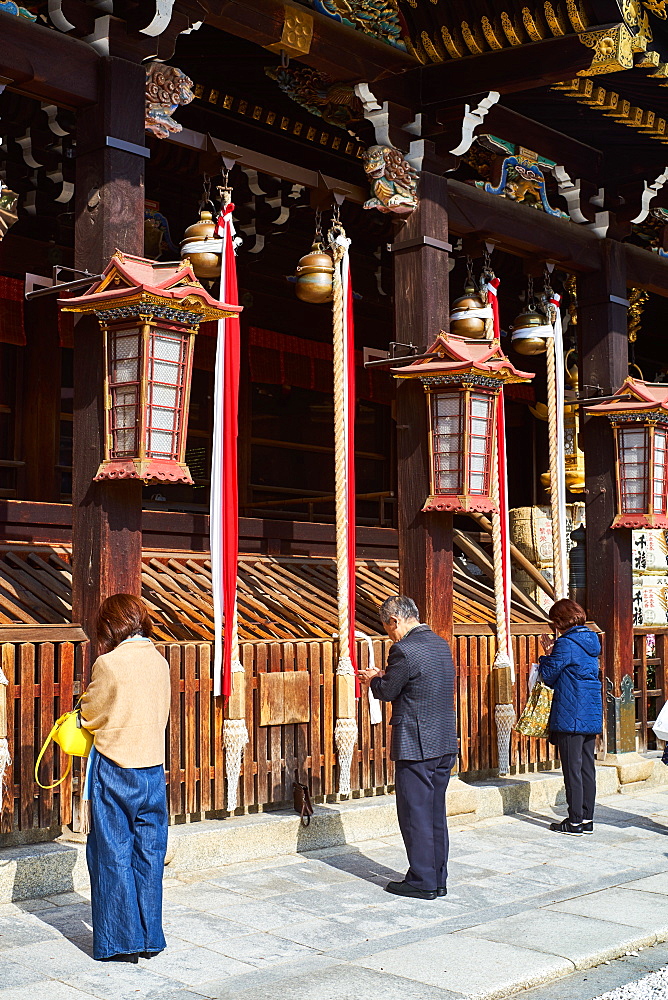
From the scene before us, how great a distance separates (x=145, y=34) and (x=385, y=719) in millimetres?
4526

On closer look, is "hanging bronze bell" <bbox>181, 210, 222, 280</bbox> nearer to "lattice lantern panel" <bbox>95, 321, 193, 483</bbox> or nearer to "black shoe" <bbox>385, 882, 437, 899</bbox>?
"lattice lantern panel" <bbox>95, 321, 193, 483</bbox>

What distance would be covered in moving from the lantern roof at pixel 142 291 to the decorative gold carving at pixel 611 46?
315cm

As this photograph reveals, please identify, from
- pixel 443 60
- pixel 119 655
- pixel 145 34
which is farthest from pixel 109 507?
pixel 443 60

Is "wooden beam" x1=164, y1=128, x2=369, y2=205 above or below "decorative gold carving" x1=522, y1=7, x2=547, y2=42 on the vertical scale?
below

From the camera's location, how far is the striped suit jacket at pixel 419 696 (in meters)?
6.01

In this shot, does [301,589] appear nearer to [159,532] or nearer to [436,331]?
[159,532]

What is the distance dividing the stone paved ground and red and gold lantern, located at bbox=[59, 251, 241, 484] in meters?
2.15

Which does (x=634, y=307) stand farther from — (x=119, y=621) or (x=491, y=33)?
(x=119, y=621)

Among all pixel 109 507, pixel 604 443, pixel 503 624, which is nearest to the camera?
pixel 109 507

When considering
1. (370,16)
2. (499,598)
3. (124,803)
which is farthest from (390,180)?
(124,803)

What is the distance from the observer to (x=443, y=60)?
800 centimetres

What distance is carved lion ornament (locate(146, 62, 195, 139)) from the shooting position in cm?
646

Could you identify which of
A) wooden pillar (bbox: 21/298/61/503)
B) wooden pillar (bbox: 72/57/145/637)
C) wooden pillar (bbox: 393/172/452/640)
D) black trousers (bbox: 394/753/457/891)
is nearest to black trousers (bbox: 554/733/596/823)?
wooden pillar (bbox: 393/172/452/640)

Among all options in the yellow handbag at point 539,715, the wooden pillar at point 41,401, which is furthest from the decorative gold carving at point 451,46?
the yellow handbag at point 539,715
